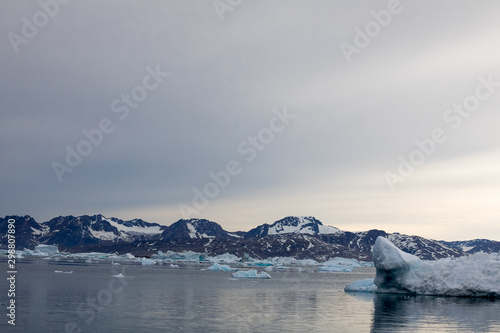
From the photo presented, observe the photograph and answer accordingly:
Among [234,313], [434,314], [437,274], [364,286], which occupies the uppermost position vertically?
[437,274]

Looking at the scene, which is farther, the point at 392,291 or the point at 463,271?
the point at 392,291

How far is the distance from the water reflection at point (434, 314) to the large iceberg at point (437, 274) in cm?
110

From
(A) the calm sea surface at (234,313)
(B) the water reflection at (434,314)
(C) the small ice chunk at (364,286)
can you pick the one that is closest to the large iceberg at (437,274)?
(B) the water reflection at (434,314)

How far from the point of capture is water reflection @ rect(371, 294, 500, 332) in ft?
90.7

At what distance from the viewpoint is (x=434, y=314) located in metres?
33.3

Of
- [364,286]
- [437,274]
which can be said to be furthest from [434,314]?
[364,286]

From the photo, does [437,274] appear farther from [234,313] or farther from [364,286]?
[234,313]

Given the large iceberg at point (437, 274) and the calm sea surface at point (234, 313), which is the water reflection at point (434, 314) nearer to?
the calm sea surface at point (234, 313)

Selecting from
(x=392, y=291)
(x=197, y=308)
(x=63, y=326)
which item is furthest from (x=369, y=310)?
(x=63, y=326)

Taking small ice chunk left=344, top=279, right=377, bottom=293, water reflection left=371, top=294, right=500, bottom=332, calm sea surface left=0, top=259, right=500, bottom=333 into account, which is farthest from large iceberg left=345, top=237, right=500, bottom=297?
small ice chunk left=344, top=279, right=377, bottom=293

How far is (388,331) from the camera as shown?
26109mm

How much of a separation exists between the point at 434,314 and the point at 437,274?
1418cm

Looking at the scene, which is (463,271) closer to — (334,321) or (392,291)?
(392,291)

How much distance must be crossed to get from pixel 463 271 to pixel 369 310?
14.5 meters
